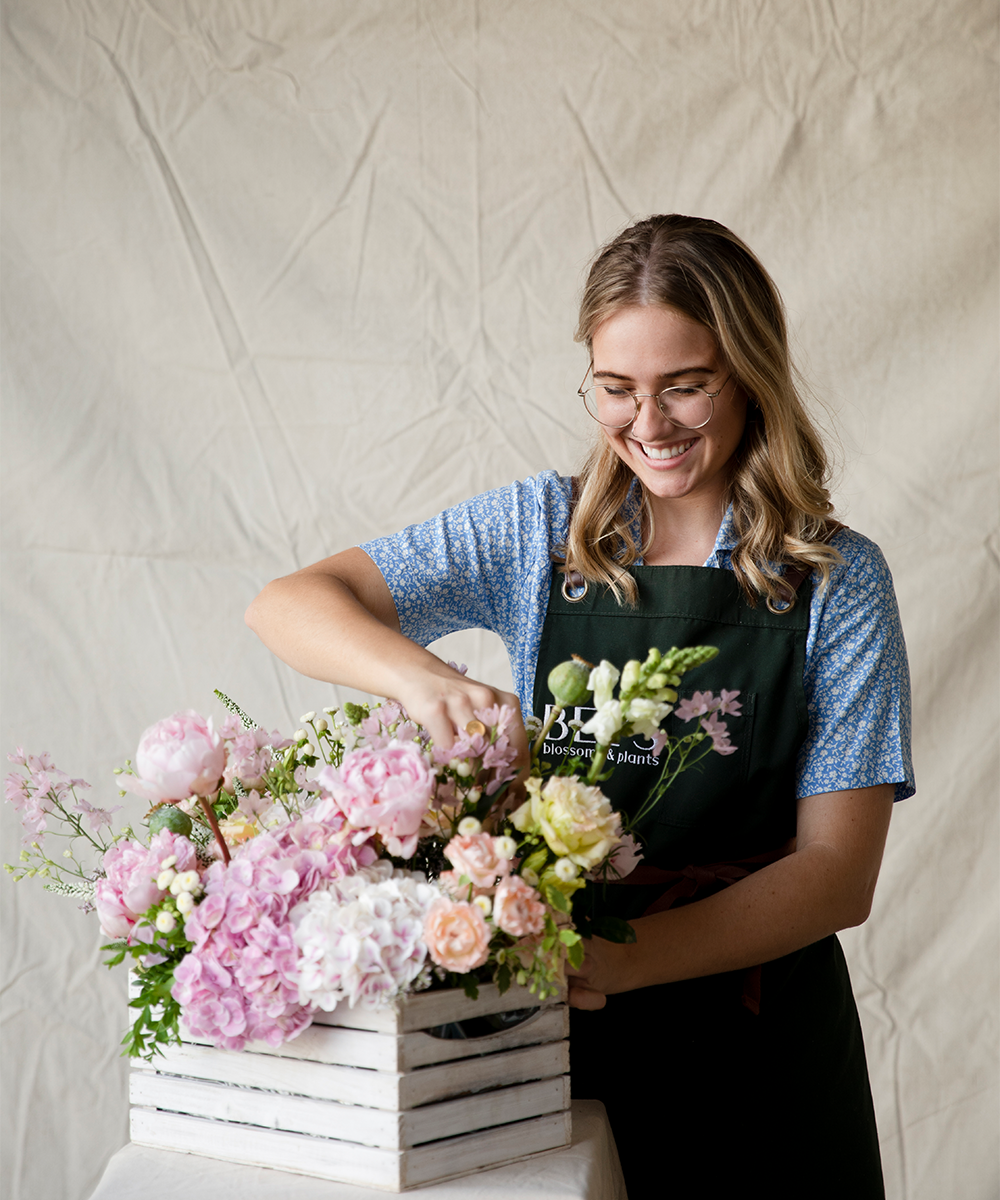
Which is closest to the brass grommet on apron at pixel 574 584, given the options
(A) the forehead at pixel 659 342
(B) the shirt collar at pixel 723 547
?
(B) the shirt collar at pixel 723 547

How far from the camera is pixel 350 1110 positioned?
3.03ft

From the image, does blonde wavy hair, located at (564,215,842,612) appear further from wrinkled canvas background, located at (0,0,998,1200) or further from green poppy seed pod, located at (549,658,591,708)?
wrinkled canvas background, located at (0,0,998,1200)

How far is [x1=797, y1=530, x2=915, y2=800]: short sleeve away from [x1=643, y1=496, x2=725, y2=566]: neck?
0.17 m

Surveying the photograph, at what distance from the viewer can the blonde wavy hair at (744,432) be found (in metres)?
1.40

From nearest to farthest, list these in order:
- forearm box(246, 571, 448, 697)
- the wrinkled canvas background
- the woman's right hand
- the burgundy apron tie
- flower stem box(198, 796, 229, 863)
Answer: flower stem box(198, 796, 229, 863) → the woman's right hand → forearm box(246, 571, 448, 697) → the burgundy apron tie → the wrinkled canvas background

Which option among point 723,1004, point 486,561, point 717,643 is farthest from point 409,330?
point 723,1004

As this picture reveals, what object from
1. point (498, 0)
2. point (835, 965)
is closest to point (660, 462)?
point (835, 965)

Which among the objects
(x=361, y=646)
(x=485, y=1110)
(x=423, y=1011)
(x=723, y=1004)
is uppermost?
(x=361, y=646)

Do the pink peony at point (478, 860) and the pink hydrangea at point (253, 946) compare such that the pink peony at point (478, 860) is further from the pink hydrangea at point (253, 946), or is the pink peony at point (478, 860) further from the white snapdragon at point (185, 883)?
the white snapdragon at point (185, 883)

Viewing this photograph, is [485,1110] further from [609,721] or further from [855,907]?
[855,907]

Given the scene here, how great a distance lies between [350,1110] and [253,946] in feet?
0.56

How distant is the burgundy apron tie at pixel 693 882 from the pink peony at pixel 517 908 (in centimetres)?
48

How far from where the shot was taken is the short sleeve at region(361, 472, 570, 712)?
152 centimetres

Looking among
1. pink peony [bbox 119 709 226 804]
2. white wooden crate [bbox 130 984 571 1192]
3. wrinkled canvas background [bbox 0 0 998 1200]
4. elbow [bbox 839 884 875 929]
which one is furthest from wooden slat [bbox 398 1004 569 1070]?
wrinkled canvas background [bbox 0 0 998 1200]
